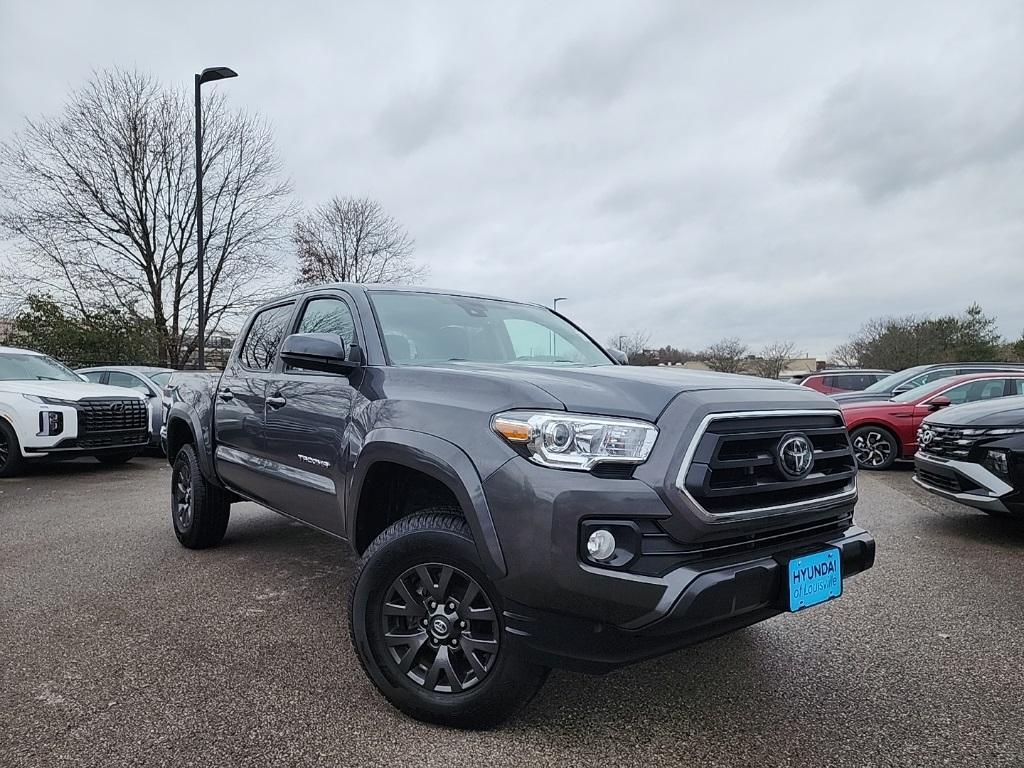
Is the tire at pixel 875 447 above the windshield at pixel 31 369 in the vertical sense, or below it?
below

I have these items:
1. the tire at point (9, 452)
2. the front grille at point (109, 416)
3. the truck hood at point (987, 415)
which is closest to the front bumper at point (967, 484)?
the truck hood at point (987, 415)

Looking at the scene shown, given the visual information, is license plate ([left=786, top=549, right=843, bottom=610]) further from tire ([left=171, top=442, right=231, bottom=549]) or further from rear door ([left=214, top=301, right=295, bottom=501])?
tire ([left=171, top=442, right=231, bottom=549])

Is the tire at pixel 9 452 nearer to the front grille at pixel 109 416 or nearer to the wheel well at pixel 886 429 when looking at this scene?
the front grille at pixel 109 416

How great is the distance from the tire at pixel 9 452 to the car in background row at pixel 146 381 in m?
2.13

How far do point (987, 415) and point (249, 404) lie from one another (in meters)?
5.22

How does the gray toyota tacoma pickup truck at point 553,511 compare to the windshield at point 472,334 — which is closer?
the gray toyota tacoma pickup truck at point 553,511

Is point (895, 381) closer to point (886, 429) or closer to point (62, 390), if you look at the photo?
point (886, 429)

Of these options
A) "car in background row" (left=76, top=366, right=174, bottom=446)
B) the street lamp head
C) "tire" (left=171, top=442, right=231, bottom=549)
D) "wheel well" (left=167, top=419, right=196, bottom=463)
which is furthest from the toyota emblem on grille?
the street lamp head

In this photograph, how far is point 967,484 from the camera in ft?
16.4

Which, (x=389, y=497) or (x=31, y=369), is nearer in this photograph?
(x=389, y=497)

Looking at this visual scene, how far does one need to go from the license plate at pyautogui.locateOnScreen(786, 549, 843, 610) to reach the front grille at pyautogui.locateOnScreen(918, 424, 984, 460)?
11.0 feet

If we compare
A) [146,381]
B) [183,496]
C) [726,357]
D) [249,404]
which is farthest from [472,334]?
[726,357]

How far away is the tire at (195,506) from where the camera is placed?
4742mm

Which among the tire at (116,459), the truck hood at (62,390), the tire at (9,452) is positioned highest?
the truck hood at (62,390)
